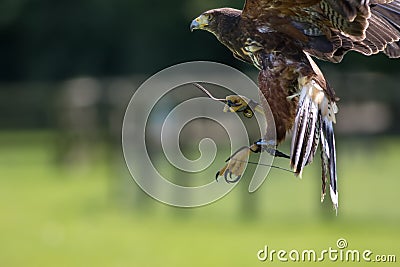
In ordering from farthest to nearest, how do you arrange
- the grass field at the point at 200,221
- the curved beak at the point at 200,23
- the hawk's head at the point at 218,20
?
1. the grass field at the point at 200,221
2. the curved beak at the point at 200,23
3. the hawk's head at the point at 218,20

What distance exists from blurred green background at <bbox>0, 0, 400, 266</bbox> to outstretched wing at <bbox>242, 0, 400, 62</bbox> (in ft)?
7.79

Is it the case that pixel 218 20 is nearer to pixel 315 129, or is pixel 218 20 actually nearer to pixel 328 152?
pixel 315 129

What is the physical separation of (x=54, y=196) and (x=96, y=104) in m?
1.99

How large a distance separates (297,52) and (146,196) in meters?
9.97

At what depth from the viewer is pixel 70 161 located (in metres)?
20.9

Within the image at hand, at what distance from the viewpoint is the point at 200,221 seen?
1499 centimetres

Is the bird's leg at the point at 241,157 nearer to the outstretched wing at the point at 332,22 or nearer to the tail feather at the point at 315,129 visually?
the tail feather at the point at 315,129

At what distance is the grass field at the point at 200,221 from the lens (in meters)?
12.6

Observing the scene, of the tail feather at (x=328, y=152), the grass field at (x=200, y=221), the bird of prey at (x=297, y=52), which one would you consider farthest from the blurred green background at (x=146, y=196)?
the tail feather at (x=328, y=152)

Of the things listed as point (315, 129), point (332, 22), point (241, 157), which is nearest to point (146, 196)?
point (241, 157)

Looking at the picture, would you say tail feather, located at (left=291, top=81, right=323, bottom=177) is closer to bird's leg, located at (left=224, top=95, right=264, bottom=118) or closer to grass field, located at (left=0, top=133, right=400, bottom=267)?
bird's leg, located at (left=224, top=95, right=264, bottom=118)

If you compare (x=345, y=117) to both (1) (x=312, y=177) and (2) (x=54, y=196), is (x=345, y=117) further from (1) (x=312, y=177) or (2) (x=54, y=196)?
(2) (x=54, y=196)

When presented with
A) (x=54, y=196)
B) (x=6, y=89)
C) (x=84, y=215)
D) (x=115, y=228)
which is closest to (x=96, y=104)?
(x=54, y=196)

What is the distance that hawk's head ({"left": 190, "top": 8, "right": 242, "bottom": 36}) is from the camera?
5.88m
